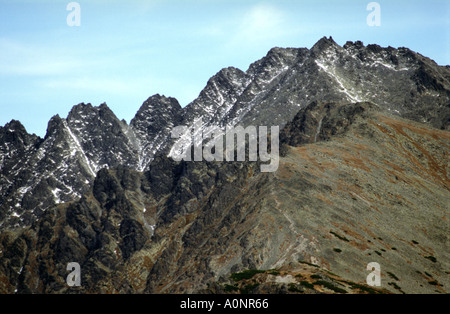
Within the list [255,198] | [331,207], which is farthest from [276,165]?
[331,207]

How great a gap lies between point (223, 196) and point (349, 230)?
6150 centimetres

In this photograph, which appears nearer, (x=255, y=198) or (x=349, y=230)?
(x=349, y=230)

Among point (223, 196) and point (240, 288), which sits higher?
point (223, 196)

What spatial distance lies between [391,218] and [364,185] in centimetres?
1654

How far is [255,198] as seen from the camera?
160875mm

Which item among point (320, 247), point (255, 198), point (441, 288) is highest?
point (255, 198)

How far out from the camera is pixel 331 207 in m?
148

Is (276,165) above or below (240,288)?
above

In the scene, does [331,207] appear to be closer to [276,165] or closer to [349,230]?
[349,230]
